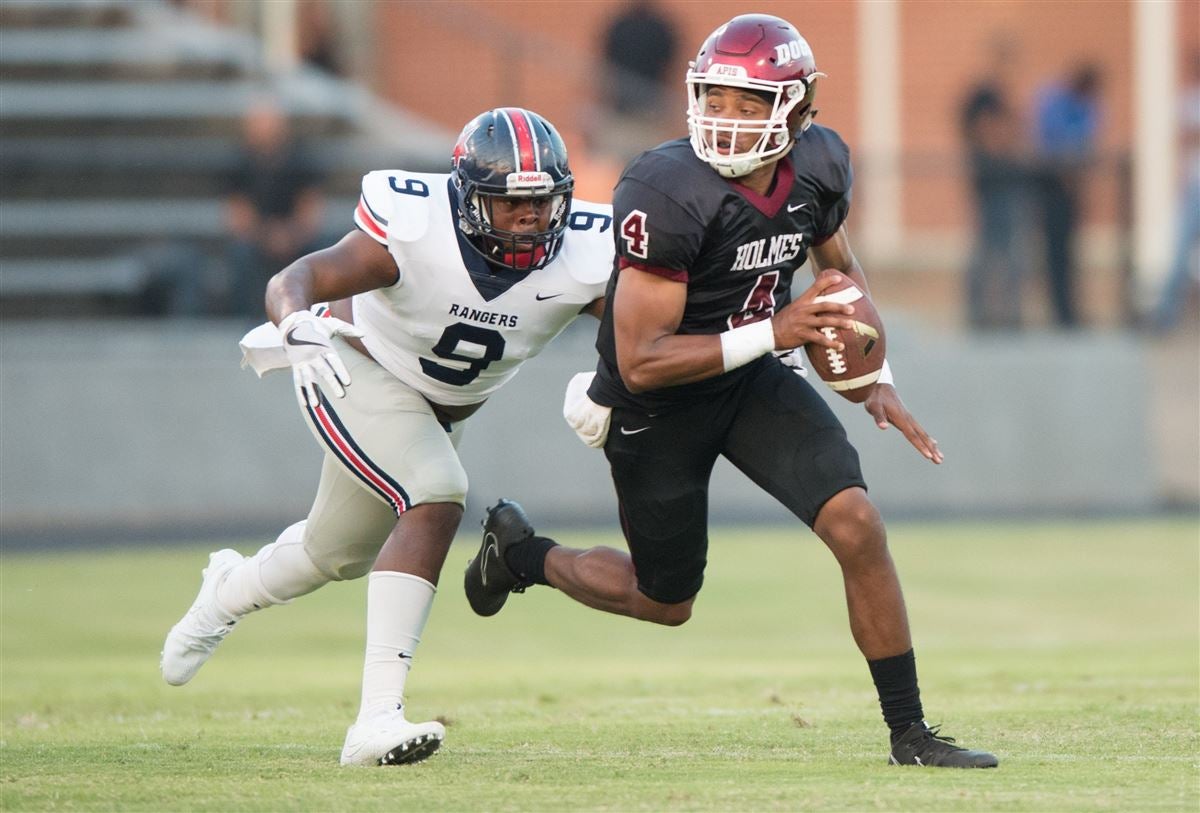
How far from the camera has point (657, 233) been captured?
499 cm

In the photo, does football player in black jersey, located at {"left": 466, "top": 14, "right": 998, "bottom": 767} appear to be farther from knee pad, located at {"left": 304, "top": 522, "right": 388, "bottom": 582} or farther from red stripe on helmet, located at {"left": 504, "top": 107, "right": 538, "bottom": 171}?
knee pad, located at {"left": 304, "top": 522, "right": 388, "bottom": 582}

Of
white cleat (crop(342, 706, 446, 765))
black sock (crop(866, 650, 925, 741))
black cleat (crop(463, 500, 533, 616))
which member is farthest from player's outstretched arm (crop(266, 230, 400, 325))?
black sock (crop(866, 650, 925, 741))

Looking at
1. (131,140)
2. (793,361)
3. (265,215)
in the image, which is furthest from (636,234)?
(131,140)

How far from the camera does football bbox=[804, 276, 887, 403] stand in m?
5.04

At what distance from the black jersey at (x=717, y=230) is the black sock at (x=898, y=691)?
0.95 m

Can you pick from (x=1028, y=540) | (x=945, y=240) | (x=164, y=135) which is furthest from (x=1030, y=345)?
(x=164, y=135)

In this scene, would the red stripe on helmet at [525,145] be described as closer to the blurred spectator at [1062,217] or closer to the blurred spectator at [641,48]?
the blurred spectator at [1062,217]

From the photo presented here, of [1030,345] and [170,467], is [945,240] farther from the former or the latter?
[170,467]

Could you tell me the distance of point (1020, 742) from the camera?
5.38 m

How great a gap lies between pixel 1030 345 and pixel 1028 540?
228 centimetres

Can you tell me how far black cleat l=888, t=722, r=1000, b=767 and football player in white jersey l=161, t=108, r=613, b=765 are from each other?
1.27 m

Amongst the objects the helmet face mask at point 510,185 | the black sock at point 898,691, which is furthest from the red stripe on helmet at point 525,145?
the black sock at point 898,691

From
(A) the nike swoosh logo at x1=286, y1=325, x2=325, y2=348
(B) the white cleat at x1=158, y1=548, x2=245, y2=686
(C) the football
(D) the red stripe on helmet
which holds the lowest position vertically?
(B) the white cleat at x1=158, y1=548, x2=245, y2=686

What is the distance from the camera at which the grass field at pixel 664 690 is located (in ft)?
15.1
